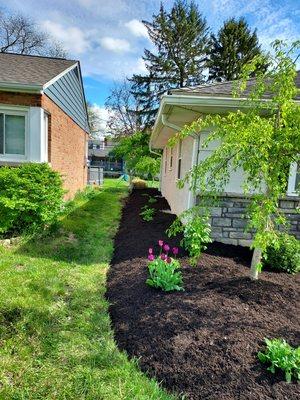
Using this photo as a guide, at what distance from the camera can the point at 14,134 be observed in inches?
271

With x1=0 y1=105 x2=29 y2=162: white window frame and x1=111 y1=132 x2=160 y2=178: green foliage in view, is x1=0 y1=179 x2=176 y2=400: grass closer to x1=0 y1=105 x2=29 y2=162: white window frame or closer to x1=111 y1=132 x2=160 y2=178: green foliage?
x1=0 y1=105 x2=29 y2=162: white window frame

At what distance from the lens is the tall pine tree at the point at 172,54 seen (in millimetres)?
25141

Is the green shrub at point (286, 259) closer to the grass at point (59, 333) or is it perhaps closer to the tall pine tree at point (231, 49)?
the grass at point (59, 333)

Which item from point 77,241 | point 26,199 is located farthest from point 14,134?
point 77,241

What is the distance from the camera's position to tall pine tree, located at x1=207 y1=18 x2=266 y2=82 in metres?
25.6

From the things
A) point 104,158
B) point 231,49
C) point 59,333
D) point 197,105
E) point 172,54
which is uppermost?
point 231,49

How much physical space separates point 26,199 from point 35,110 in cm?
227

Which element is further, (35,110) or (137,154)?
(137,154)

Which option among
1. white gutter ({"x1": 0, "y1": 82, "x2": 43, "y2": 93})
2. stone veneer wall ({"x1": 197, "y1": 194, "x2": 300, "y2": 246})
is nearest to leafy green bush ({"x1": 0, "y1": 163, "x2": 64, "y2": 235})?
white gutter ({"x1": 0, "y1": 82, "x2": 43, "y2": 93})

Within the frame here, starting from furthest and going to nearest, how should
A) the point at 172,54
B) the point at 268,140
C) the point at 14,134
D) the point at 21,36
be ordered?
the point at 21,36 → the point at 172,54 → the point at 14,134 → the point at 268,140

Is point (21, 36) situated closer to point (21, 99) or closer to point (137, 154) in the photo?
point (137, 154)

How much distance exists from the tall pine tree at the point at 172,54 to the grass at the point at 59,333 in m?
23.1

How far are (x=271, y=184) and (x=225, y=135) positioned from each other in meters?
0.77

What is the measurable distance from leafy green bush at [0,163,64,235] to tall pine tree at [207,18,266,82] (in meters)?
24.6
